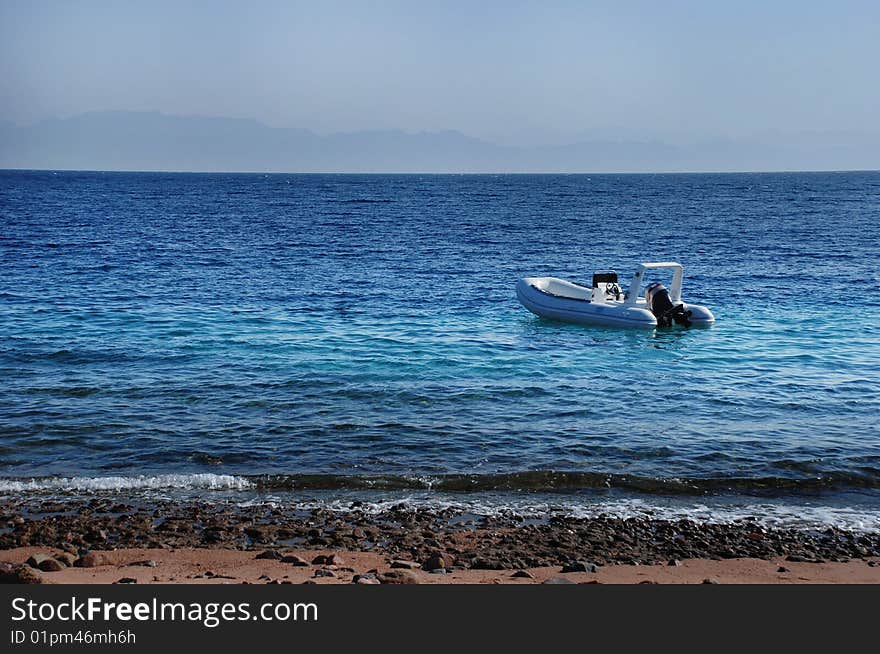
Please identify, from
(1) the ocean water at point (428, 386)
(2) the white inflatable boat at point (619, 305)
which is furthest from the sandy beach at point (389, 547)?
(2) the white inflatable boat at point (619, 305)

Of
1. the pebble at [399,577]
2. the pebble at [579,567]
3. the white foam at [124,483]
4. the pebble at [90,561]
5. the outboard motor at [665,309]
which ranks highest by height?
the outboard motor at [665,309]

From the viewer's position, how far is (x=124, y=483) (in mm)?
13867

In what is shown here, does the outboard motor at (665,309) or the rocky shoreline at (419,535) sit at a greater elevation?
the outboard motor at (665,309)

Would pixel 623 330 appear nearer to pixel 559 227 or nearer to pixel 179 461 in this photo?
pixel 179 461

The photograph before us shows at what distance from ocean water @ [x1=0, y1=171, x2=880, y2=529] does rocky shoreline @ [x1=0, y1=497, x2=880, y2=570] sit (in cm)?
88

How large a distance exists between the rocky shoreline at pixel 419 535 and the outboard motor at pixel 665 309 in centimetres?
1704

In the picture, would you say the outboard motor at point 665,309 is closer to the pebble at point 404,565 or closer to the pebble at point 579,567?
the pebble at point 579,567

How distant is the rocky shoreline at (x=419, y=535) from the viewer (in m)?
10.9

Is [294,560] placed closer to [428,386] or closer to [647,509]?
[647,509]

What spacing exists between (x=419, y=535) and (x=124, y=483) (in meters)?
5.01

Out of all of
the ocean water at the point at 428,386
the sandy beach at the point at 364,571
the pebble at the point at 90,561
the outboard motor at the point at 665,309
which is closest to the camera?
the sandy beach at the point at 364,571

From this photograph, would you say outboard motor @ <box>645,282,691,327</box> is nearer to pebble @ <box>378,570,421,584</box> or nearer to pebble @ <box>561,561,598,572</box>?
pebble @ <box>561,561,598,572</box>

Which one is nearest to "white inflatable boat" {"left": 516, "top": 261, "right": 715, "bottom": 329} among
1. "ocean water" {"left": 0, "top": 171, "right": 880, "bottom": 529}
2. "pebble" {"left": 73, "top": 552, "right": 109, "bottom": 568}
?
"ocean water" {"left": 0, "top": 171, "right": 880, "bottom": 529}
